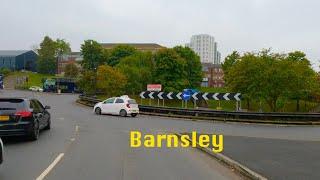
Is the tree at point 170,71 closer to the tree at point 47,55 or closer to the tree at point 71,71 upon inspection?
the tree at point 71,71

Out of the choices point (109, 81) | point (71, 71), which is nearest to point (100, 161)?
point (109, 81)

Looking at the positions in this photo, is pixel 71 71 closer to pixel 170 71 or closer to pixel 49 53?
pixel 49 53

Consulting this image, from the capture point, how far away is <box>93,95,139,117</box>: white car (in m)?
37.8

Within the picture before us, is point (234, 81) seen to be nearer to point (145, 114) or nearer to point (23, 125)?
point (145, 114)

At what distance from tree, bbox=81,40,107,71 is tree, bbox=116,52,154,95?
127 ft

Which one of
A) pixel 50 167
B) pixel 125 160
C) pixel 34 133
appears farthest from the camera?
pixel 34 133

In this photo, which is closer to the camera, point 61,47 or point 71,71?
point 71,71

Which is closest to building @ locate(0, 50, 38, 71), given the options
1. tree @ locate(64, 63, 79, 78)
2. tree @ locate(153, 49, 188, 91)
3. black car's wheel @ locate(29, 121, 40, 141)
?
tree @ locate(64, 63, 79, 78)

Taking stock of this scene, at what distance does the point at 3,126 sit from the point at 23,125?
26.3 inches

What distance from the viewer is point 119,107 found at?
38.4m

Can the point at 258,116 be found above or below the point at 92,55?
below

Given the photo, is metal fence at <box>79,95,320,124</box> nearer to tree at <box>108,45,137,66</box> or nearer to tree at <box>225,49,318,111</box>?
tree at <box>225,49,318,111</box>

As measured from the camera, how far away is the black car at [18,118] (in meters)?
16.5

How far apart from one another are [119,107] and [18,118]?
21.6 meters
